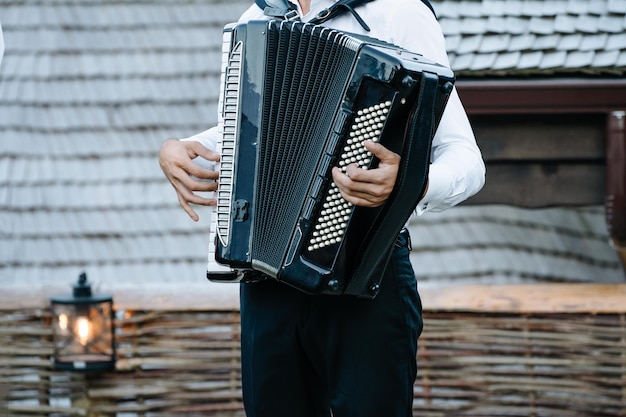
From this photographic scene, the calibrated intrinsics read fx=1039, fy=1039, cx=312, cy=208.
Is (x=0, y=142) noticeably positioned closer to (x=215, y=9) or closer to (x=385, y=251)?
(x=215, y=9)

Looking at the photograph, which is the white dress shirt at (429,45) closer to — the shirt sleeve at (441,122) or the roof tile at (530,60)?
the shirt sleeve at (441,122)

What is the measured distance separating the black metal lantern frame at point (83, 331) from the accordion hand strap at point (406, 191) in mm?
1847

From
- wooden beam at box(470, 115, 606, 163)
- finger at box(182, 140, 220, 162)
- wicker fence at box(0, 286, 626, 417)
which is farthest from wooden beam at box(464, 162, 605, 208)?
finger at box(182, 140, 220, 162)

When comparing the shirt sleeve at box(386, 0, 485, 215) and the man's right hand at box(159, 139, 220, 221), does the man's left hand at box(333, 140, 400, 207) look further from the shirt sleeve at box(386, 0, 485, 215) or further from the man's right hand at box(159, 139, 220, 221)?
the man's right hand at box(159, 139, 220, 221)

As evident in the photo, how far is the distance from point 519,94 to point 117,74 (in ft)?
5.63

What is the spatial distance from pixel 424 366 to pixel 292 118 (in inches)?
71.6

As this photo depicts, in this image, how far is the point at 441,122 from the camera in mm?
2113

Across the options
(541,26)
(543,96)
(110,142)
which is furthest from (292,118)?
(110,142)

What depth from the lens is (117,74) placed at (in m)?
4.44

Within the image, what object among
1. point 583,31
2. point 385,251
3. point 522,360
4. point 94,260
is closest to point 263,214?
point 385,251

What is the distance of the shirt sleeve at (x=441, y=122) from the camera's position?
2.07m

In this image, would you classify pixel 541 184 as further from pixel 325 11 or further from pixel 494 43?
pixel 325 11

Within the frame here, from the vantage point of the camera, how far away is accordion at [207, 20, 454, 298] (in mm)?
1908

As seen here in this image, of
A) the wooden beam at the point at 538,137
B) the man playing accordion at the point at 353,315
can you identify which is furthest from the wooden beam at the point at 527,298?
the man playing accordion at the point at 353,315
